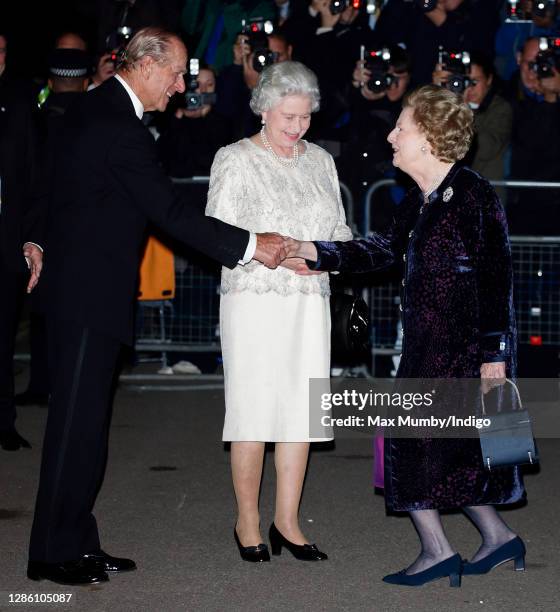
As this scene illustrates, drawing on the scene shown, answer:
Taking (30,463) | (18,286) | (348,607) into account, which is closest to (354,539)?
(348,607)

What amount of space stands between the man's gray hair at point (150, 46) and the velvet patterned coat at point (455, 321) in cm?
127

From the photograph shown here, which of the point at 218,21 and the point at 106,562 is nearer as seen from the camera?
the point at 106,562

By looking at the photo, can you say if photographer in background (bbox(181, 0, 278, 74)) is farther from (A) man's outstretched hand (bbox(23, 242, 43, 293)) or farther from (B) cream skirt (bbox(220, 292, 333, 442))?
(B) cream skirt (bbox(220, 292, 333, 442))

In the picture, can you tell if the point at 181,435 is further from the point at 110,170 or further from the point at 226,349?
the point at 110,170

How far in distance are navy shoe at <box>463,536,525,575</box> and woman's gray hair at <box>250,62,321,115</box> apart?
2.11 meters

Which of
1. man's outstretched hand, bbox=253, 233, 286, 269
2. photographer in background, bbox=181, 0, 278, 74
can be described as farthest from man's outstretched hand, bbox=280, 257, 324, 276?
photographer in background, bbox=181, 0, 278, 74

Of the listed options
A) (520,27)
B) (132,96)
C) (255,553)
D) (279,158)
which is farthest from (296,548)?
(520,27)

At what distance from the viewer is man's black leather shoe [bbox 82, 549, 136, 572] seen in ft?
17.4

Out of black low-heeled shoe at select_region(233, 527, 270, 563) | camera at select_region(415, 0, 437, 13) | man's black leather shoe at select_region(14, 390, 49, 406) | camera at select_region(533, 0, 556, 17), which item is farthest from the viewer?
camera at select_region(415, 0, 437, 13)

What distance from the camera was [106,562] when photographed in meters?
5.41

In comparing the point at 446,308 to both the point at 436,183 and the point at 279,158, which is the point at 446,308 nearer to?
the point at 436,183

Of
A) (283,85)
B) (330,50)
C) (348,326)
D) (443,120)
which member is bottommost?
(348,326)

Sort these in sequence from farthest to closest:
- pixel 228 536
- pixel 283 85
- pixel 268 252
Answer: pixel 228 536, pixel 283 85, pixel 268 252

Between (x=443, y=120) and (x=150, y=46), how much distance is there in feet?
4.09
